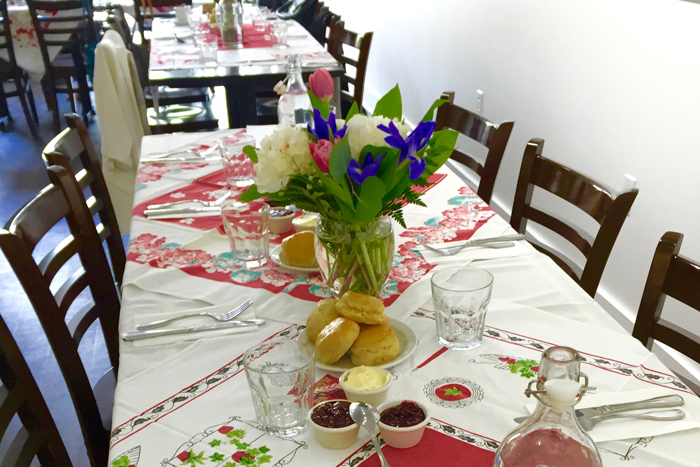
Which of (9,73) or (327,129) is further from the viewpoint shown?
(9,73)

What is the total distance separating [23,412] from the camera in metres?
1.10

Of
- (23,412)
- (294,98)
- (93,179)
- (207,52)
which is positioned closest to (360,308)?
(23,412)

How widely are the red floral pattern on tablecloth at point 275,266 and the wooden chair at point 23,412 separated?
0.32 meters

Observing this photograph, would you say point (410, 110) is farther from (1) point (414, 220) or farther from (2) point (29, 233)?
(2) point (29, 233)

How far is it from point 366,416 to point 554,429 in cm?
25

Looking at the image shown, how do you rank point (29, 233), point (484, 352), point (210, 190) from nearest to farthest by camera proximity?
1. point (484, 352)
2. point (29, 233)
3. point (210, 190)

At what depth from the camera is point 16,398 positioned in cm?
106

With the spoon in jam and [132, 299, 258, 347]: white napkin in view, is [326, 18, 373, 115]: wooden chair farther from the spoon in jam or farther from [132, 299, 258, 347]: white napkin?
the spoon in jam

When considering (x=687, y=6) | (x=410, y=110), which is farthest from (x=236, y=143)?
(x=410, y=110)

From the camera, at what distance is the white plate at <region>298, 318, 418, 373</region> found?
0.96 m

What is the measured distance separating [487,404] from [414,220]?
67 centimetres

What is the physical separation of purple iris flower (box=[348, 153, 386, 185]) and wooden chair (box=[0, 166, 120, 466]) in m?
0.61

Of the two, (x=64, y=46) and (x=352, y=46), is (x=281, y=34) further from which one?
(x=64, y=46)

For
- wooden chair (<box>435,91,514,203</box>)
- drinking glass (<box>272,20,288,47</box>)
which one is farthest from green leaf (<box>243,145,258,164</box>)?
drinking glass (<box>272,20,288,47</box>)
